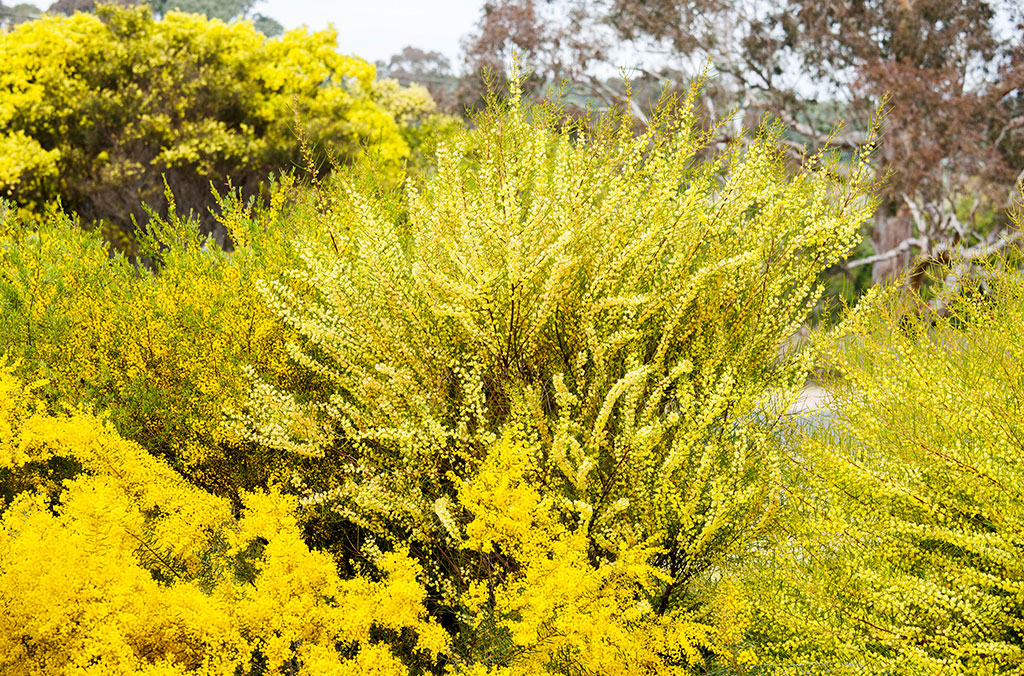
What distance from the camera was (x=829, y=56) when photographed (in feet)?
51.2

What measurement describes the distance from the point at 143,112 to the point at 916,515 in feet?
47.5

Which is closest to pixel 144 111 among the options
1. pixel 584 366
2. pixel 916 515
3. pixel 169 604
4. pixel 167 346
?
pixel 167 346

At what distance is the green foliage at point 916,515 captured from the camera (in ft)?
9.95

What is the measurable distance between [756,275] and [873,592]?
5.16ft

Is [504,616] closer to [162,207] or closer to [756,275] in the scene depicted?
[756,275]

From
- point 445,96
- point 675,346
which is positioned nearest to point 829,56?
point 445,96

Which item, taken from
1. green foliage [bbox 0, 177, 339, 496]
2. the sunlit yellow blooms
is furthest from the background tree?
green foliage [bbox 0, 177, 339, 496]

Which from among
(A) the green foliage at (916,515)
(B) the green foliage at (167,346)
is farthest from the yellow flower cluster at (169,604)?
Answer: (A) the green foliage at (916,515)

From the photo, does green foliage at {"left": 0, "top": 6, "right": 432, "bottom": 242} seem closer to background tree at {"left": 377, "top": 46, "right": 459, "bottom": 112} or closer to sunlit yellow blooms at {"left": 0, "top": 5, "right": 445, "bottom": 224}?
sunlit yellow blooms at {"left": 0, "top": 5, "right": 445, "bottom": 224}

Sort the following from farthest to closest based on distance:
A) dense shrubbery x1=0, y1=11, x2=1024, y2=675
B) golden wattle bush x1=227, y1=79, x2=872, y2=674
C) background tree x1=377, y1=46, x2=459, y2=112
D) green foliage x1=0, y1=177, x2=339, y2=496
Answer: background tree x1=377, y1=46, x2=459, y2=112 < green foliage x1=0, y1=177, x2=339, y2=496 < golden wattle bush x1=227, y1=79, x2=872, y2=674 < dense shrubbery x1=0, y1=11, x2=1024, y2=675

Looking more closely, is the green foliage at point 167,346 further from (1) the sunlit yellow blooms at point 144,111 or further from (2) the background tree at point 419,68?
(2) the background tree at point 419,68

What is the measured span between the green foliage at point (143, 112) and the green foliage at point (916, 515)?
11.4 metres

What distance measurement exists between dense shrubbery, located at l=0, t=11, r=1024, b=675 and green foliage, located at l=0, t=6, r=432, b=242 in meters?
9.70

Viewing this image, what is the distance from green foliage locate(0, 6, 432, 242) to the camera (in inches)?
561
